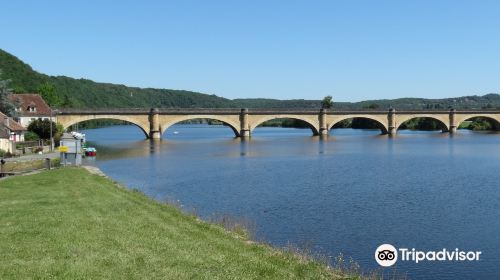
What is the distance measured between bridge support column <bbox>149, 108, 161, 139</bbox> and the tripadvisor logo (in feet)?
303

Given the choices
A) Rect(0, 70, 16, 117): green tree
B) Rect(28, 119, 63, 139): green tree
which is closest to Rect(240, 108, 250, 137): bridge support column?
Rect(28, 119, 63, 139): green tree

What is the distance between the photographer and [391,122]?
446ft

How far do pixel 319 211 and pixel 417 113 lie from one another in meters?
113

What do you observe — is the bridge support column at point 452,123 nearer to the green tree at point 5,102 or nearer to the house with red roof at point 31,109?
the house with red roof at point 31,109

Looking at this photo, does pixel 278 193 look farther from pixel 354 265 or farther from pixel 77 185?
pixel 354 265

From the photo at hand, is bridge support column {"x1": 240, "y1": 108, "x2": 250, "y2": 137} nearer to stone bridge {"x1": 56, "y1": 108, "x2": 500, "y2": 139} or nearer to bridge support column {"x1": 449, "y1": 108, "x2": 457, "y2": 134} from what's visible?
stone bridge {"x1": 56, "y1": 108, "x2": 500, "y2": 139}

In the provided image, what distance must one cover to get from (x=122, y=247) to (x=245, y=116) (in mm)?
105597

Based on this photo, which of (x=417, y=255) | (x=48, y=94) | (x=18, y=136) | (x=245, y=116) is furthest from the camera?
(x=48, y=94)

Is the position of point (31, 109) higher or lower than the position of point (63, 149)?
higher

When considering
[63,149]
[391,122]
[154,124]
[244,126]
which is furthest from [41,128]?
[391,122]

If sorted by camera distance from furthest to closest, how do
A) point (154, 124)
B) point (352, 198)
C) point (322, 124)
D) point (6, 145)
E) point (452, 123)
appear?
point (452, 123), point (322, 124), point (154, 124), point (6, 145), point (352, 198)

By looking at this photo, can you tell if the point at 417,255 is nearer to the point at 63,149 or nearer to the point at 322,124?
the point at 63,149

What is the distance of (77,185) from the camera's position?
32.4 metres

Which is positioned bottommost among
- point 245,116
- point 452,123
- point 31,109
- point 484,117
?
point 452,123
